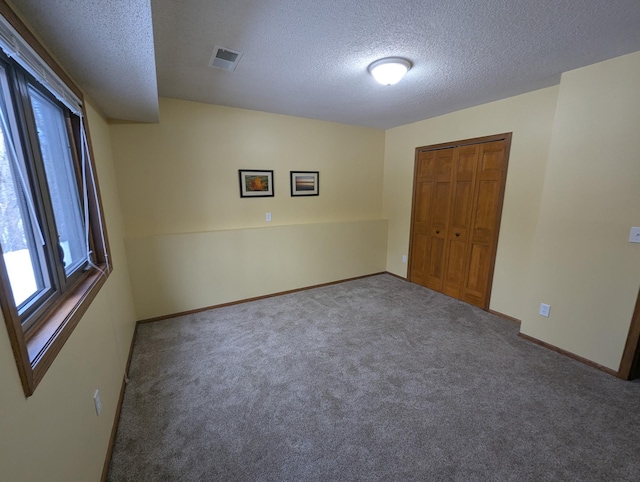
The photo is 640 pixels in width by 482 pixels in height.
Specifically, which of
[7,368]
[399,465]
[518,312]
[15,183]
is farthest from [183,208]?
[518,312]

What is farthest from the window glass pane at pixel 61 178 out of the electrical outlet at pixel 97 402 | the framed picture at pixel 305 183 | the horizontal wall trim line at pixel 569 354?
the horizontal wall trim line at pixel 569 354

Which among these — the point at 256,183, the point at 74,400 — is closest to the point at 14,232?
the point at 74,400

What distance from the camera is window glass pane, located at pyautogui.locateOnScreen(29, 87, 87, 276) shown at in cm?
142

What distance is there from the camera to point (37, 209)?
4.02ft

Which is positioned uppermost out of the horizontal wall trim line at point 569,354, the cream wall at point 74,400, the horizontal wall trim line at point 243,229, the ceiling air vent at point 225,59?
the ceiling air vent at point 225,59

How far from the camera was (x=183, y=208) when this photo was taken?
10.0 ft

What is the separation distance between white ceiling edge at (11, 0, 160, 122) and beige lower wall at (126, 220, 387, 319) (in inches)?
59.9

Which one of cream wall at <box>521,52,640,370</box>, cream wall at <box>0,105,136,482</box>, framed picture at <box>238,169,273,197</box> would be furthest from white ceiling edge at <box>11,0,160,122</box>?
cream wall at <box>521,52,640,370</box>

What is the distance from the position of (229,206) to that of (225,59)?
65.0 inches

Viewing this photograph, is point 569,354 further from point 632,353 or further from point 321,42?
point 321,42

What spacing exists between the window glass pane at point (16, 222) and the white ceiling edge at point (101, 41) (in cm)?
31

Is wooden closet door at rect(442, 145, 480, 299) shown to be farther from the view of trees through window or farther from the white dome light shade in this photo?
the view of trees through window

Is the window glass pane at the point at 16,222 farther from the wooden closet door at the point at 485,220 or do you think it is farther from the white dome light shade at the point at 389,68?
the wooden closet door at the point at 485,220

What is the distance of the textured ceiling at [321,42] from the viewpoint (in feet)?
4.28
